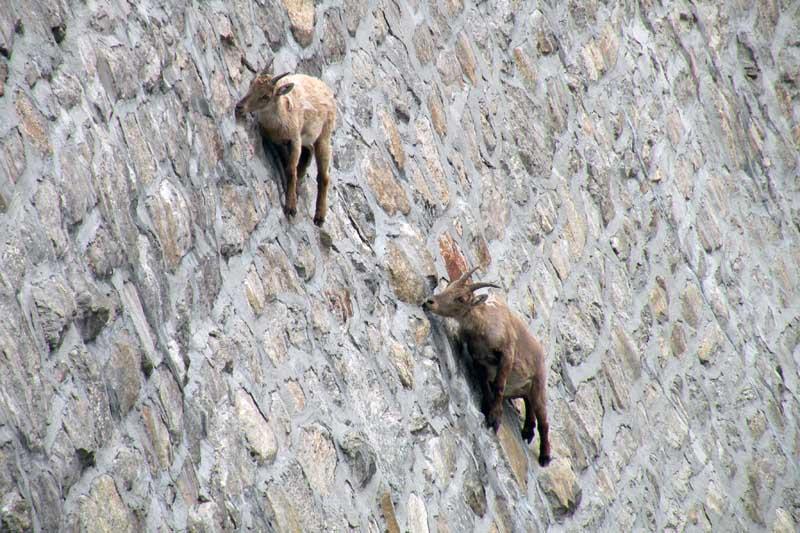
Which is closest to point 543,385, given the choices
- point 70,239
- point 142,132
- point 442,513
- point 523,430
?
point 523,430

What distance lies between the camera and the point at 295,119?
6.65m

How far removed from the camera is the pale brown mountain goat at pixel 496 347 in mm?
7688

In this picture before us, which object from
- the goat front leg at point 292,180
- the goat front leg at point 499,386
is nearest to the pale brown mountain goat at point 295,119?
the goat front leg at point 292,180

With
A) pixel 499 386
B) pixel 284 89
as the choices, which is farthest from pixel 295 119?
pixel 499 386

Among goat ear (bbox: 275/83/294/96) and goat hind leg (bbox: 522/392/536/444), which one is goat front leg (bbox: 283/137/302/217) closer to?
goat ear (bbox: 275/83/294/96)

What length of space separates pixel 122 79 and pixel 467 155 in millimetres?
3581

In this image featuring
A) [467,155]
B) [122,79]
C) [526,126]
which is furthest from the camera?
[526,126]

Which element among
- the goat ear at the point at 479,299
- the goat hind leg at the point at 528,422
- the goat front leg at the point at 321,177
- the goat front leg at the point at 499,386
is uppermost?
the goat front leg at the point at 321,177

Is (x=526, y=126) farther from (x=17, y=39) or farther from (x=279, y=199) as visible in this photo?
(x=17, y=39)

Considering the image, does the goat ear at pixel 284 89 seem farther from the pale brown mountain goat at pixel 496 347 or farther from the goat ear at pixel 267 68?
the pale brown mountain goat at pixel 496 347

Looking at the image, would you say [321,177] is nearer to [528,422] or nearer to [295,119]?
[295,119]

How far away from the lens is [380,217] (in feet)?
24.9

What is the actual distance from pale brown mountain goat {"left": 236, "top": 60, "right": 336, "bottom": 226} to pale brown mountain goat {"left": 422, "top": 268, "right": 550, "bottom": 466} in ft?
3.75

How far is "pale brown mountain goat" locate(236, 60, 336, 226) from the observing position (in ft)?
21.3
